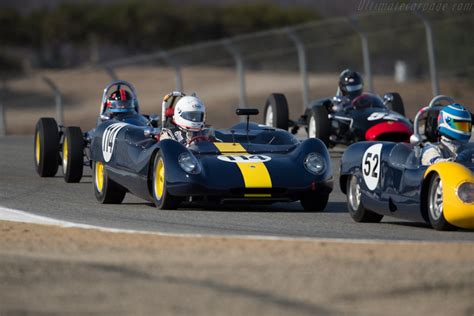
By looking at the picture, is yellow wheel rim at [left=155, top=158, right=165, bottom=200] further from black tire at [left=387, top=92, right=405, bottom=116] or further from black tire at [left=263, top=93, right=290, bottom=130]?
black tire at [left=387, top=92, right=405, bottom=116]

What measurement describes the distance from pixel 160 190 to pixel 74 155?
4.00 metres

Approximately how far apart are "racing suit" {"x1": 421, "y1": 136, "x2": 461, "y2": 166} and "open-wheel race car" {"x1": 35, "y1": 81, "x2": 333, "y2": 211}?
1870mm

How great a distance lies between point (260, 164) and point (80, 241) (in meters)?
3.64

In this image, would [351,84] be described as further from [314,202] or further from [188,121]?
[314,202]

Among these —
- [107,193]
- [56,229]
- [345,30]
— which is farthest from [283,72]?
[56,229]

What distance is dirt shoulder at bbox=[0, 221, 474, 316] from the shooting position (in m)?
9.05

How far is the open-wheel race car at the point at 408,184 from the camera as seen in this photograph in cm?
1277

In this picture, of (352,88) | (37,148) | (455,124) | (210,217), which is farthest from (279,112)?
(455,124)

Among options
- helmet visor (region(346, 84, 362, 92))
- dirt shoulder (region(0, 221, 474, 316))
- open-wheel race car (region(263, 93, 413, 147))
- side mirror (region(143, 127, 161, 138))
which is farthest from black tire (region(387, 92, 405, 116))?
dirt shoulder (region(0, 221, 474, 316))

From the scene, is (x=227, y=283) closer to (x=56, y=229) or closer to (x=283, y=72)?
(x=56, y=229)

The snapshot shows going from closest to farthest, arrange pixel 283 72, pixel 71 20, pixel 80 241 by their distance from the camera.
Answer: pixel 80 241 → pixel 283 72 → pixel 71 20

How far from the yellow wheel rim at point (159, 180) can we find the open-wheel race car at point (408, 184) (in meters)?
1.83

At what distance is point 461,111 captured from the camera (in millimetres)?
13750

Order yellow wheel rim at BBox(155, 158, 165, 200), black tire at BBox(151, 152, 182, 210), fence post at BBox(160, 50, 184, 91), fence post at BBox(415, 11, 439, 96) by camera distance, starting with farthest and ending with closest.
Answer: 1. fence post at BBox(160, 50, 184, 91)
2. fence post at BBox(415, 11, 439, 96)
3. yellow wheel rim at BBox(155, 158, 165, 200)
4. black tire at BBox(151, 152, 182, 210)
